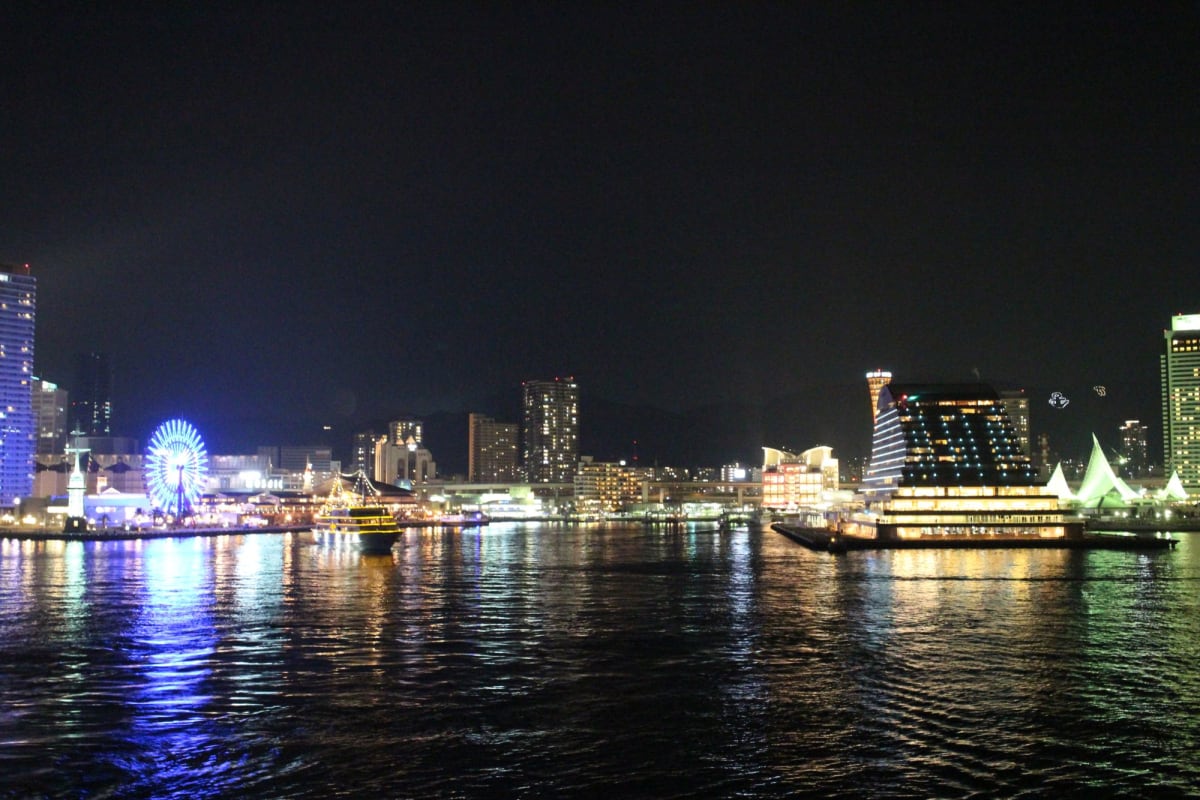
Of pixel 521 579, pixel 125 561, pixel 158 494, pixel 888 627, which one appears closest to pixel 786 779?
pixel 888 627

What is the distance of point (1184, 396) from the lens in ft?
643

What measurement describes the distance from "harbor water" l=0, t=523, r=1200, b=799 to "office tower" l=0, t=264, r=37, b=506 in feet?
363

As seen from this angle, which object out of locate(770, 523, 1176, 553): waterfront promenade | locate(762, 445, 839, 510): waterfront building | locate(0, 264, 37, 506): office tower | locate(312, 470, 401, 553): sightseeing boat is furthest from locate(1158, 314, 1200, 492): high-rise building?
locate(0, 264, 37, 506): office tower

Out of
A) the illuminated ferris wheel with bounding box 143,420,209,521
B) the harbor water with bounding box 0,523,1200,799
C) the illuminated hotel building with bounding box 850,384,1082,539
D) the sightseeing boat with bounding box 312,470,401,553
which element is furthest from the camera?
the illuminated ferris wheel with bounding box 143,420,209,521

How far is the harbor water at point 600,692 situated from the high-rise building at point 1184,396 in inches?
6461

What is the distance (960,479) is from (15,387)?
414ft

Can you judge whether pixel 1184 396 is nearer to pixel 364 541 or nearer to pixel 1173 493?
pixel 1173 493

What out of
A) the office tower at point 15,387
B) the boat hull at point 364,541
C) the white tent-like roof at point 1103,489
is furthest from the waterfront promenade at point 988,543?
the office tower at point 15,387

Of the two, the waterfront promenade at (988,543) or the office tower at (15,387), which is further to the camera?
the office tower at (15,387)

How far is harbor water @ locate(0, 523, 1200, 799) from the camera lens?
1783cm

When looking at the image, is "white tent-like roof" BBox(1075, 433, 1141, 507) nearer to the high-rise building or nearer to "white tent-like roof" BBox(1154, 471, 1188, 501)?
"white tent-like roof" BBox(1154, 471, 1188, 501)

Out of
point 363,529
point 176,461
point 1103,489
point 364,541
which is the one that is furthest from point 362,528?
point 1103,489

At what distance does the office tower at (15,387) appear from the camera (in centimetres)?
14712

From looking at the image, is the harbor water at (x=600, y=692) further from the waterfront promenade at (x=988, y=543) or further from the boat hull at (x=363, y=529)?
the boat hull at (x=363, y=529)
